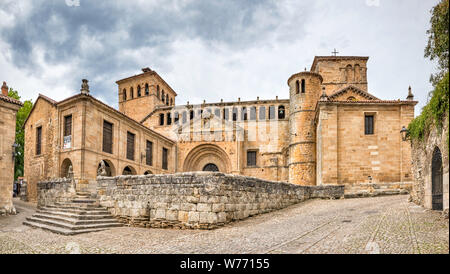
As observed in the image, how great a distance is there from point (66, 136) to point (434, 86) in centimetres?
1798

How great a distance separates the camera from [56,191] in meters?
14.4

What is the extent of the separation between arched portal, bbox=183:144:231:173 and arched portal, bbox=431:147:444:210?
2155cm

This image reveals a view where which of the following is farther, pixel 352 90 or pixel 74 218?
pixel 352 90

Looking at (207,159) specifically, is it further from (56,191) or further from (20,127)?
(56,191)

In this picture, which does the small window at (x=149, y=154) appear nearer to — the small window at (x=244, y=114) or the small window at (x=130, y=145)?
the small window at (x=130, y=145)

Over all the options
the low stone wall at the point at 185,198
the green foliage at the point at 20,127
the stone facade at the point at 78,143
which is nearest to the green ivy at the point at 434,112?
the low stone wall at the point at 185,198

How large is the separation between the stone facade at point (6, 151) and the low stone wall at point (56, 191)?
1287mm

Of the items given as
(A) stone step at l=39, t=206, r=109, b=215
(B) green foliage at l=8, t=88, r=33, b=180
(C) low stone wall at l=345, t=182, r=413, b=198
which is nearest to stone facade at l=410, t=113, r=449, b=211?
(C) low stone wall at l=345, t=182, r=413, b=198

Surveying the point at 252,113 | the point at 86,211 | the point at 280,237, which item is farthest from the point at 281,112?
the point at 280,237

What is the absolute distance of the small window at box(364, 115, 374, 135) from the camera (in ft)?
64.2

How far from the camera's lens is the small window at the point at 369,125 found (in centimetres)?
1956

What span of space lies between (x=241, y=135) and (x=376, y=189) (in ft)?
50.2
